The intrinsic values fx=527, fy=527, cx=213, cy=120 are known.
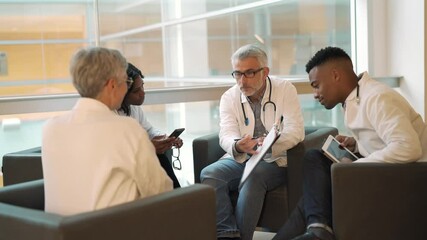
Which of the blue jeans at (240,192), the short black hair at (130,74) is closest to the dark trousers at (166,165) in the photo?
the blue jeans at (240,192)

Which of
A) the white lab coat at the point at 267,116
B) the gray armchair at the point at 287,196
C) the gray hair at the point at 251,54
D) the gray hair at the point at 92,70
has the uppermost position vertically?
the gray hair at the point at 251,54

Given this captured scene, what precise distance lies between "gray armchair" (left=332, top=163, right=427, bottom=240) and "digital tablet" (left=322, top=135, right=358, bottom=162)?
0.82 ft

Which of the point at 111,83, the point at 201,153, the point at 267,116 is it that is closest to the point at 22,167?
the point at 201,153

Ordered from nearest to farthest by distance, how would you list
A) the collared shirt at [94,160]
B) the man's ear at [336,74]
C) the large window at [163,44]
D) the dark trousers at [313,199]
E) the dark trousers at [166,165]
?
the collared shirt at [94,160], the dark trousers at [313,199], the man's ear at [336,74], the dark trousers at [166,165], the large window at [163,44]

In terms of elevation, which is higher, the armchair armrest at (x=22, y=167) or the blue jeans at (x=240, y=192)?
the armchair armrest at (x=22, y=167)

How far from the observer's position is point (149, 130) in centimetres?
353

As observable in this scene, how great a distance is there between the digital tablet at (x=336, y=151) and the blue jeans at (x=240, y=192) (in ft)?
1.45

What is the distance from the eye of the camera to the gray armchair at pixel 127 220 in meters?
1.75

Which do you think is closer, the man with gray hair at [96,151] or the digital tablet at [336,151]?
the man with gray hair at [96,151]

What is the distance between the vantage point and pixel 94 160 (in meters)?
1.94

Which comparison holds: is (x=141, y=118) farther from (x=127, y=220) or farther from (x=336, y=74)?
(x=127, y=220)

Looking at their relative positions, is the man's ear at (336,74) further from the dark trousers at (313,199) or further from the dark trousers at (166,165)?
the dark trousers at (166,165)

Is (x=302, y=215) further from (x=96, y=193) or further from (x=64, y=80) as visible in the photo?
(x=64, y=80)

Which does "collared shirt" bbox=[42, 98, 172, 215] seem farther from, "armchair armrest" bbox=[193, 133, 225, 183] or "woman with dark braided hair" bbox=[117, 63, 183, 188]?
"armchair armrest" bbox=[193, 133, 225, 183]
